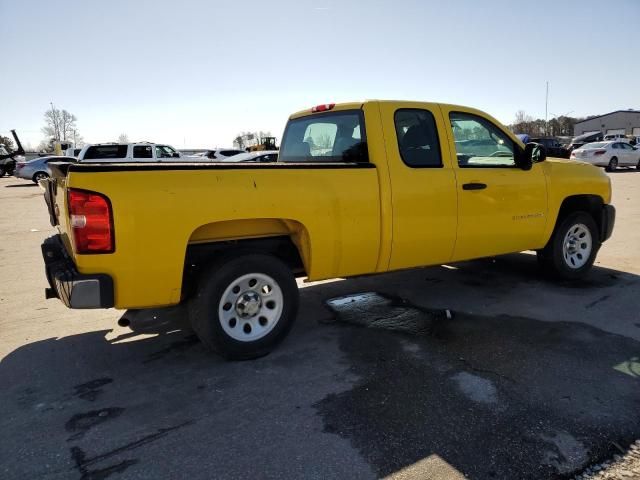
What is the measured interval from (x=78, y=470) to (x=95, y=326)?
236 centimetres

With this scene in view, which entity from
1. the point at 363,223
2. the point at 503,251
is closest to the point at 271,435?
the point at 363,223

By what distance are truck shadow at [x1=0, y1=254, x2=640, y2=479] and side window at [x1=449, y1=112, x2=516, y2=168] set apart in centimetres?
154

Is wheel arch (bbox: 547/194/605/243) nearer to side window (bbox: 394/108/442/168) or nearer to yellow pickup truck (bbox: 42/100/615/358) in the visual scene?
yellow pickup truck (bbox: 42/100/615/358)

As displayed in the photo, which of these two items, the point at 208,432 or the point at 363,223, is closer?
the point at 208,432

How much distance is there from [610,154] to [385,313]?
25.7 m

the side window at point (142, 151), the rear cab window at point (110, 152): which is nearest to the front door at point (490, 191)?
the rear cab window at point (110, 152)

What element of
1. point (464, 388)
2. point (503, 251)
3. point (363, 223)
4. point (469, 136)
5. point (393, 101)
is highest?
point (393, 101)

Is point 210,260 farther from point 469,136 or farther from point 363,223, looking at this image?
point 469,136

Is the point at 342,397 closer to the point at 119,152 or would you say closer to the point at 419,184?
the point at 419,184

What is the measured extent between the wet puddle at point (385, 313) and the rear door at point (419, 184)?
0.57 meters

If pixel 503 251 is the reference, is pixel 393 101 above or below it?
above

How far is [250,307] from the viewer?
373 cm

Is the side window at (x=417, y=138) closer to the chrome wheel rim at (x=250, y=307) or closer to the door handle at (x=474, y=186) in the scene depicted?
the door handle at (x=474, y=186)

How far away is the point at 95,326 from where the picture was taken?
4.57 meters
